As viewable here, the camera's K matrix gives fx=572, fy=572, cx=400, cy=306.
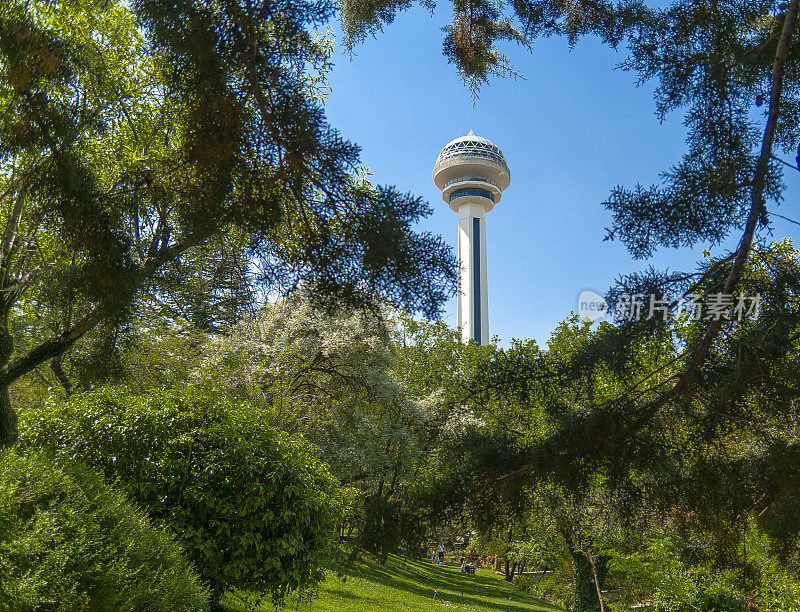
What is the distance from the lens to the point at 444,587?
79.7 feet

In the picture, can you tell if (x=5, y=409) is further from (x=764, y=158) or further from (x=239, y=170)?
(x=764, y=158)

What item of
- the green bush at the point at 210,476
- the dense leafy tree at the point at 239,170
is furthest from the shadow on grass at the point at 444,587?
the dense leafy tree at the point at 239,170

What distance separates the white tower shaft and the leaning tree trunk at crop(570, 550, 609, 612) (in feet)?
132

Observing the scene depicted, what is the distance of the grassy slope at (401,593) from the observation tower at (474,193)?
37.1 meters

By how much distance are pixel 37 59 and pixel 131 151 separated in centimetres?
432

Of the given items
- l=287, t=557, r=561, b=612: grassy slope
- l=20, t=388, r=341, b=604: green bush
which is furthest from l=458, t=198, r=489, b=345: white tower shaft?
l=20, t=388, r=341, b=604: green bush

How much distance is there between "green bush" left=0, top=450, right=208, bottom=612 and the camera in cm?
339

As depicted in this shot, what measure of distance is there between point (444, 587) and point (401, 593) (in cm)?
696

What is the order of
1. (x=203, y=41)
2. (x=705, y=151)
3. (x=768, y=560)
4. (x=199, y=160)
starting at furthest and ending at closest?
(x=768, y=560) → (x=705, y=151) → (x=199, y=160) → (x=203, y=41)

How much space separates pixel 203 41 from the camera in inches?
158

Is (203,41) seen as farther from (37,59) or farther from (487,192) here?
(487,192)

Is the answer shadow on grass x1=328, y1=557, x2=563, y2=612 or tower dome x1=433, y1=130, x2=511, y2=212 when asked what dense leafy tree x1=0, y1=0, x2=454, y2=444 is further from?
tower dome x1=433, y1=130, x2=511, y2=212

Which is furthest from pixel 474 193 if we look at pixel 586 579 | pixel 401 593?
pixel 401 593

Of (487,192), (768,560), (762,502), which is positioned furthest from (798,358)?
(487,192)
